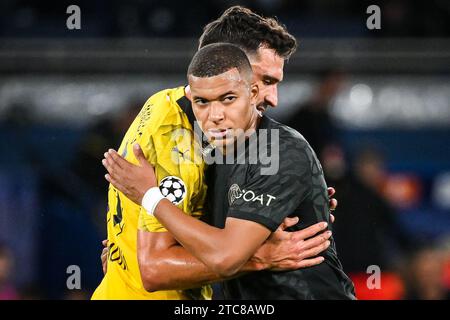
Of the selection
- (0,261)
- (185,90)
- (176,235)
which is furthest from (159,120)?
(0,261)

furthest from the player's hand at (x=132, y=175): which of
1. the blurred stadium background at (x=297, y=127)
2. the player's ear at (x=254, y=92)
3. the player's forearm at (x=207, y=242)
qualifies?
the blurred stadium background at (x=297, y=127)

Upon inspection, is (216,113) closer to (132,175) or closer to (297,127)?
(132,175)

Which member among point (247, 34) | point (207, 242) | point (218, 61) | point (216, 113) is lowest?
point (207, 242)

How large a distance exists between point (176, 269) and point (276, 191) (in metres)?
0.59

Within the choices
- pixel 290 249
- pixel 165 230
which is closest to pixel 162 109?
pixel 165 230

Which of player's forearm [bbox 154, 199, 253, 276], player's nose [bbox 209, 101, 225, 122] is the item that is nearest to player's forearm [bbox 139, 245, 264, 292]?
player's forearm [bbox 154, 199, 253, 276]

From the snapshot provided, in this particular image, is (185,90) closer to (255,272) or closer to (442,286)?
(255,272)

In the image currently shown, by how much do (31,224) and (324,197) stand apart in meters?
3.59

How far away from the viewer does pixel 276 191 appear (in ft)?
13.1

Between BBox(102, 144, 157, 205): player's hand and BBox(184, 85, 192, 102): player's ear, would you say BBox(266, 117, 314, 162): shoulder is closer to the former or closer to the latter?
BBox(184, 85, 192, 102): player's ear

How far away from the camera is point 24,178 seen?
7.27 meters

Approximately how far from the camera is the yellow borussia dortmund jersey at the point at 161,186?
165 inches

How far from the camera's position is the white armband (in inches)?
159

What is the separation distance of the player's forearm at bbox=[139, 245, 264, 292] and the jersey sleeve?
0.82ft
